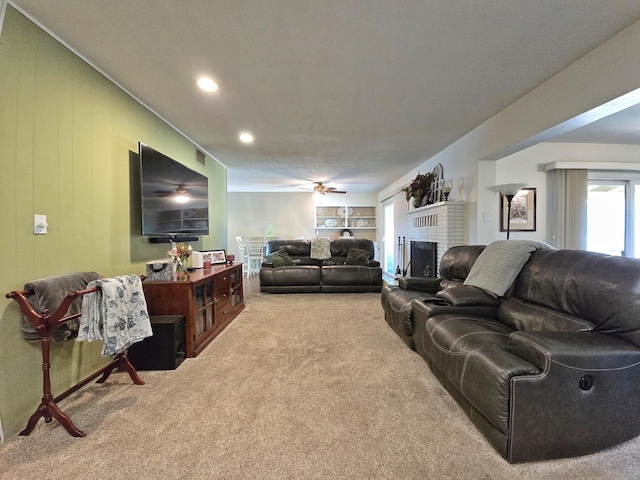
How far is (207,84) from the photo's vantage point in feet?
7.98

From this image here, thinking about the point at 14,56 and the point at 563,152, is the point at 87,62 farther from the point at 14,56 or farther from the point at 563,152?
the point at 563,152

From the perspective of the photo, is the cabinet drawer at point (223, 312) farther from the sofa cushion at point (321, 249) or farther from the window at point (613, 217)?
the window at point (613, 217)

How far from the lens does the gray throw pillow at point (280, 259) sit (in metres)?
5.45

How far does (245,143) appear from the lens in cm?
407

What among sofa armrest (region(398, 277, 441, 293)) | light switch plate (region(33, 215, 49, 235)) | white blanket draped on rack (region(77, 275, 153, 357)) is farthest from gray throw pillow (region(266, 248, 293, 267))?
light switch plate (region(33, 215, 49, 235))

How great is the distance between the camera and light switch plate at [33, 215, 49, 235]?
1.68m

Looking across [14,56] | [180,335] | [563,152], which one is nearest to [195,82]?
[14,56]

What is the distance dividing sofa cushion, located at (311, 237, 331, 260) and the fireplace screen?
1.71 meters

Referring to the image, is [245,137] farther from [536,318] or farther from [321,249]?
[536,318]

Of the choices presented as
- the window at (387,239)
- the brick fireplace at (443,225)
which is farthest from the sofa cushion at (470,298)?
the window at (387,239)

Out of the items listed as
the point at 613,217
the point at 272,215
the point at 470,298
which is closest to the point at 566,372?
the point at 470,298

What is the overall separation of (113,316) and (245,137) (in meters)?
2.81

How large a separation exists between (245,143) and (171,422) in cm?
349

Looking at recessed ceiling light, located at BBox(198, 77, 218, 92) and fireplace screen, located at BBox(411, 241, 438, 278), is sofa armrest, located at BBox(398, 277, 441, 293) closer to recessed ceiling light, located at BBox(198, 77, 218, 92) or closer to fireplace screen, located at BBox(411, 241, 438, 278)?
fireplace screen, located at BBox(411, 241, 438, 278)
